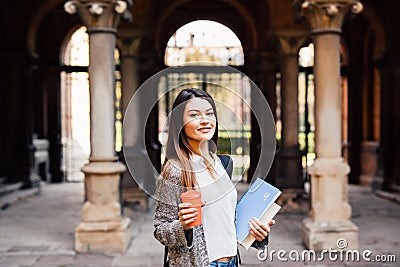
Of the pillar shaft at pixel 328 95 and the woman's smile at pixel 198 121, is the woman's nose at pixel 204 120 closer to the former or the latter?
the woman's smile at pixel 198 121

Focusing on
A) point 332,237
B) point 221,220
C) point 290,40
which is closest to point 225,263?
point 221,220

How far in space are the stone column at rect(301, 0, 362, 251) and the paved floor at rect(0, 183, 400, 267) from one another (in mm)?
328

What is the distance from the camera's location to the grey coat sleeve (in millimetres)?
2230

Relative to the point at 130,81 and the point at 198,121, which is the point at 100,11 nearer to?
the point at 130,81

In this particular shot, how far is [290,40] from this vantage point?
9.82 metres

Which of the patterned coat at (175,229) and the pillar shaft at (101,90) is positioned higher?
the pillar shaft at (101,90)

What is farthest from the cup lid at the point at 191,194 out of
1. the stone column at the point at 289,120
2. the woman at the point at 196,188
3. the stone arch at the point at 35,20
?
the stone arch at the point at 35,20

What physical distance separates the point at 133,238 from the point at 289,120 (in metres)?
4.07

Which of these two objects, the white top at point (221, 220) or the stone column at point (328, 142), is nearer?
the white top at point (221, 220)

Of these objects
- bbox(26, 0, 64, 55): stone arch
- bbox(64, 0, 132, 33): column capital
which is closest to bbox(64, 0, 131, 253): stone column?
bbox(64, 0, 132, 33): column capital

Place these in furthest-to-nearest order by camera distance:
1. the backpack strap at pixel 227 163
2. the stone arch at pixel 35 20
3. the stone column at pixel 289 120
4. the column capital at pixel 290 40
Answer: the stone arch at pixel 35 20
the stone column at pixel 289 120
the column capital at pixel 290 40
the backpack strap at pixel 227 163

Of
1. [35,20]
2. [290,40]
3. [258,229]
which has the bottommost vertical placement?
[258,229]

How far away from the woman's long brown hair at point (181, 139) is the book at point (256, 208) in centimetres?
28

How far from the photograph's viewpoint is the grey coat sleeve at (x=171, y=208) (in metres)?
2.23
